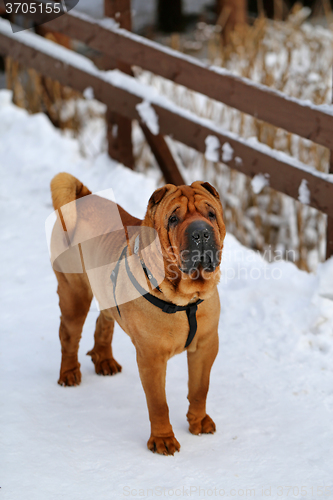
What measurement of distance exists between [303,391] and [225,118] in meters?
3.53

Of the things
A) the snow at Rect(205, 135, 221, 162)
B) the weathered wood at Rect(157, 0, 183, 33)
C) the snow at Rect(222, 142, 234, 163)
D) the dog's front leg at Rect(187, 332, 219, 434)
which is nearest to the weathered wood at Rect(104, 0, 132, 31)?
the snow at Rect(205, 135, 221, 162)

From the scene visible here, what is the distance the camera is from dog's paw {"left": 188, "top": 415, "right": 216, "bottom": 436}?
2.63 metres

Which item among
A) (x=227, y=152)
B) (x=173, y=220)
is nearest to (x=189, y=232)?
(x=173, y=220)

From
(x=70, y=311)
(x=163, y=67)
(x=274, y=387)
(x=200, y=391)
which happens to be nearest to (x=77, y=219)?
(x=70, y=311)

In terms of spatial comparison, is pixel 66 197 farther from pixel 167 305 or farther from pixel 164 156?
pixel 164 156

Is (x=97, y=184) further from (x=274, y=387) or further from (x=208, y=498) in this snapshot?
(x=208, y=498)

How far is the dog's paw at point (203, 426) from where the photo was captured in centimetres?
263

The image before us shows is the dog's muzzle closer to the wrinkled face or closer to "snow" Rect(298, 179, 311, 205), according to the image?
the wrinkled face

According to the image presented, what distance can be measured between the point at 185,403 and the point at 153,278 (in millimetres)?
966

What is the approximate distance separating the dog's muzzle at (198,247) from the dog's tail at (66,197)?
88 centimetres

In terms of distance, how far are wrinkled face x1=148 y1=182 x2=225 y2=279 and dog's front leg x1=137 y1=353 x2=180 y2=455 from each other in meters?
0.46

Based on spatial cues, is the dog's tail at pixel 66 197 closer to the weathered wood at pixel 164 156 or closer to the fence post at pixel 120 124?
the weathered wood at pixel 164 156

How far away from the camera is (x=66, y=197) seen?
108 inches

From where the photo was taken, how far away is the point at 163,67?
14.5ft
